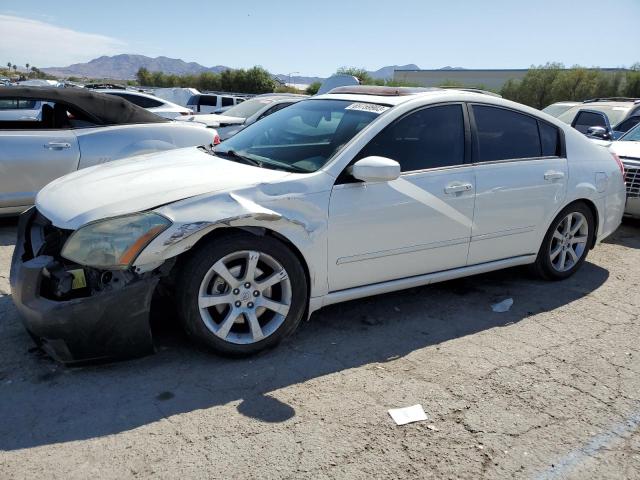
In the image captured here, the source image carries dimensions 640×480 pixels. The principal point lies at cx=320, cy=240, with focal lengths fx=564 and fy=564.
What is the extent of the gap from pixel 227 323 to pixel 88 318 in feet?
2.52

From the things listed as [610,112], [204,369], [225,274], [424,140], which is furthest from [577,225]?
[610,112]

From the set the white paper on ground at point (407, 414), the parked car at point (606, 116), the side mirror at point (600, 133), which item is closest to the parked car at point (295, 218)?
the white paper on ground at point (407, 414)

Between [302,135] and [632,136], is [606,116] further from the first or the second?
[302,135]

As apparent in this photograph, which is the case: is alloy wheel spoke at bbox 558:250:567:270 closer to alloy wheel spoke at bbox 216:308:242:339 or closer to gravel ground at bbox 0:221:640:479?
gravel ground at bbox 0:221:640:479

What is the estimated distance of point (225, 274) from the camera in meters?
3.30

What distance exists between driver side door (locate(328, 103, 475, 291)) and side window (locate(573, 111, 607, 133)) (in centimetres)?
730

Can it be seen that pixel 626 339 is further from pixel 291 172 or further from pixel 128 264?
pixel 128 264

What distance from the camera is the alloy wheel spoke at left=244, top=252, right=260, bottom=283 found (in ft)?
11.0

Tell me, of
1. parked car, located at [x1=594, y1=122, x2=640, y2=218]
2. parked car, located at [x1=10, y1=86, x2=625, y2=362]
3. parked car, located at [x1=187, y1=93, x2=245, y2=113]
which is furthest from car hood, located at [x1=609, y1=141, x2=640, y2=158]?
parked car, located at [x1=187, y1=93, x2=245, y2=113]

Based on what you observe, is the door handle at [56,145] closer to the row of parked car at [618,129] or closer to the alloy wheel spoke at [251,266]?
the alloy wheel spoke at [251,266]

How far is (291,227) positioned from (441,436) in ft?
4.81

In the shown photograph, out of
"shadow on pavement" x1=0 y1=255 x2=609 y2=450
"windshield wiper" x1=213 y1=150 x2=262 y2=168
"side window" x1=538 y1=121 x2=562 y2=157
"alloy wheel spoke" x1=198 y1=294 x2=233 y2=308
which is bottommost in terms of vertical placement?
"shadow on pavement" x1=0 y1=255 x2=609 y2=450

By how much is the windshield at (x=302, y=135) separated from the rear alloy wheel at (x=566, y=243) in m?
2.02

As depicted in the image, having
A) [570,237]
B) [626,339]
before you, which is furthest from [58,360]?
[570,237]
